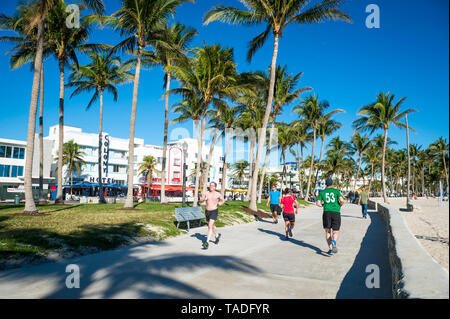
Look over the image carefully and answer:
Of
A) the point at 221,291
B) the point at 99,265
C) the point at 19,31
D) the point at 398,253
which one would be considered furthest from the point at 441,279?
the point at 19,31

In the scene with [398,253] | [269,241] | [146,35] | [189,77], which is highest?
[146,35]

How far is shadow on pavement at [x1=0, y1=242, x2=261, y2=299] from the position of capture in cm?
447

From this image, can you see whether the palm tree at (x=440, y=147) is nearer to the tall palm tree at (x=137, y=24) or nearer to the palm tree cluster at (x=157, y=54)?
the palm tree cluster at (x=157, y=54)

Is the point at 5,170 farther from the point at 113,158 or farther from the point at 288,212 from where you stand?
the point at 288,212

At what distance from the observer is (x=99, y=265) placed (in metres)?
5.94

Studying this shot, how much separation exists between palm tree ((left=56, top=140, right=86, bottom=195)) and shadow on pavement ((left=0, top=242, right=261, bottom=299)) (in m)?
49.4

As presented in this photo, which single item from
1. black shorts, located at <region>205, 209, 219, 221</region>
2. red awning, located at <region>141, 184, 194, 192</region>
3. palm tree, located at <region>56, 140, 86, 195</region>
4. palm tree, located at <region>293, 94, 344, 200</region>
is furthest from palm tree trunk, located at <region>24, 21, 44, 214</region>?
palm tree, located at <region>56, 140, 86, 195</region>

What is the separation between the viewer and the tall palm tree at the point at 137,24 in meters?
15.9

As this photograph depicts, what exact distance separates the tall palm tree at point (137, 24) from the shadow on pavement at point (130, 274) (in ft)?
33.4

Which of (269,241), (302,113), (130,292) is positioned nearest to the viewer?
(130,292)

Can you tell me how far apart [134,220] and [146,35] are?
11.3 meters

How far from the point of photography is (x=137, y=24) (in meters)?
16.6

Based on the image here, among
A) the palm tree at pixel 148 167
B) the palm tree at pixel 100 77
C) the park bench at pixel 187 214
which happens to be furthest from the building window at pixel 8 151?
the park bench at pixel 187 214
